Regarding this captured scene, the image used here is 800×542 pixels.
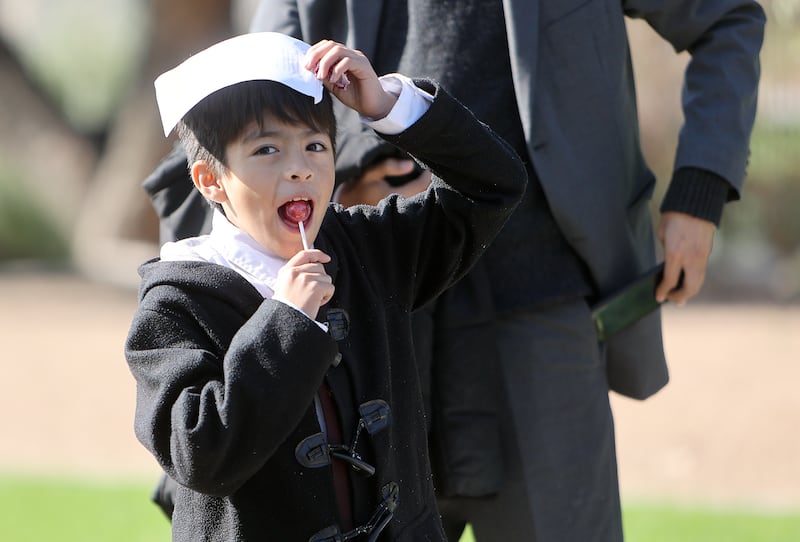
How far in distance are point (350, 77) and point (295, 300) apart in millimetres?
454

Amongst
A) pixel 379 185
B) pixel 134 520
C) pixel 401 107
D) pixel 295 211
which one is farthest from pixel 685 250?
pixel 134 520

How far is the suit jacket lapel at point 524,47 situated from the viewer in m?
2.73

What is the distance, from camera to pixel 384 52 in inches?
113

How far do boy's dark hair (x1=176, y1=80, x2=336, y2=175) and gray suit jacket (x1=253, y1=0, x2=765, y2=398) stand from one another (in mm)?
782

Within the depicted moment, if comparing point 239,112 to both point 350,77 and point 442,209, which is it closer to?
point 350,77

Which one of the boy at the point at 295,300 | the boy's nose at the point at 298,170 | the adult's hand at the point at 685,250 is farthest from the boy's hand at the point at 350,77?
the adult's hand at the point at 685,250

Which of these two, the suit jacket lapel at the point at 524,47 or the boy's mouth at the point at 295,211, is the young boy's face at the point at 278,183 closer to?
the boy's mouth at the point at 295,211

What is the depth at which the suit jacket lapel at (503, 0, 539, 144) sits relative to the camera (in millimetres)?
2729

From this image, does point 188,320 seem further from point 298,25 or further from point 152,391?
point 298,25

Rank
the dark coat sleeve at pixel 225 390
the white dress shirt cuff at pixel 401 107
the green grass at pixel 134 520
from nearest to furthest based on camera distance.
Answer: the dark coat sleeve at pixel 225 390, the white dress shirt cuff at pixel 401 107, the green grass at pixel 134 520

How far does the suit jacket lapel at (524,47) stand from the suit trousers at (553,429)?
452 mm

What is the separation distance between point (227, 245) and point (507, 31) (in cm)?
98

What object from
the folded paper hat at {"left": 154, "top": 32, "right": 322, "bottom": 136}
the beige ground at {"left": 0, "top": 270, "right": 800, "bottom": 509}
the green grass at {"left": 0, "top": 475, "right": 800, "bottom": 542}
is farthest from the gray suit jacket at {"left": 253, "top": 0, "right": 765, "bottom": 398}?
Result: the beige ground at {"left": 0, "top": 270, "right": 800, "bottom": 509}

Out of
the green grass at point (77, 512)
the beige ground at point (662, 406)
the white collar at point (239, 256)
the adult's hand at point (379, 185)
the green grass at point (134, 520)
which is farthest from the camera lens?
the beige ground at point (662, 406)
